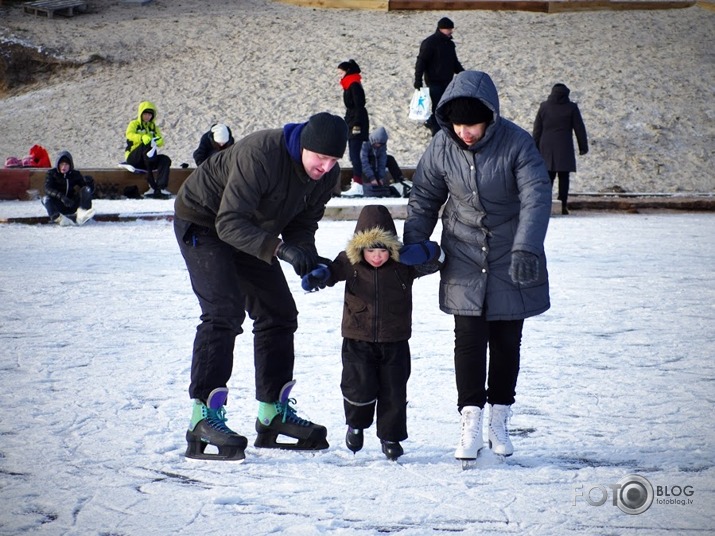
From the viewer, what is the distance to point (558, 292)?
715 centimetres

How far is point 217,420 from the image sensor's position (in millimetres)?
3697

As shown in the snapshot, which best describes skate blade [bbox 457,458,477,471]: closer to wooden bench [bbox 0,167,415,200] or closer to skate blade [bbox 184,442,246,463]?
skate blade [bbox 184,442,246,463]

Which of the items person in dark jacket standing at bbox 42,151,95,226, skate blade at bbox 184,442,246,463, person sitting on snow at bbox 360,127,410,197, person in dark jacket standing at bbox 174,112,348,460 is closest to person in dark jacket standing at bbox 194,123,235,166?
person in dark jacket standing at bbox 42,151,95,226

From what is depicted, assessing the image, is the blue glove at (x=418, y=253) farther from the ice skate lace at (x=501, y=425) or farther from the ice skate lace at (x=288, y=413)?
the ice skate lace at (x=288, y=413)

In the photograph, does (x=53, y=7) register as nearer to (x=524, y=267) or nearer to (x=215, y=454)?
(x=215, y=454)

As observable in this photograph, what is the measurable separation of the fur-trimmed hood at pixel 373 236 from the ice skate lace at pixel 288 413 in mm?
634

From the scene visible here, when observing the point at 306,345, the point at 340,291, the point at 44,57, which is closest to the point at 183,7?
the point at 44,57

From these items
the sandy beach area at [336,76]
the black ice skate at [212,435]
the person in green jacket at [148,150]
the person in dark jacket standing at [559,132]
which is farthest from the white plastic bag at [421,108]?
the black ice skate at [212,435]

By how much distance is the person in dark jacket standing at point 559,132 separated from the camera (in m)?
11.9

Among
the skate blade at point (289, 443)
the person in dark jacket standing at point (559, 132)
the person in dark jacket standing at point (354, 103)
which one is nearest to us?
the skate blade at point (289, 443)

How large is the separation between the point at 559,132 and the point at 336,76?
1182cm

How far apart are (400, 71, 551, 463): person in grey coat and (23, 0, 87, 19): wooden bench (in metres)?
26.3

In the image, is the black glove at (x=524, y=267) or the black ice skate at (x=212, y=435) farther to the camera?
the black ice skate at (x=212, y=435)

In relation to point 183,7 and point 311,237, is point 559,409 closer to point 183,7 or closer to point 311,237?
point 311,237
